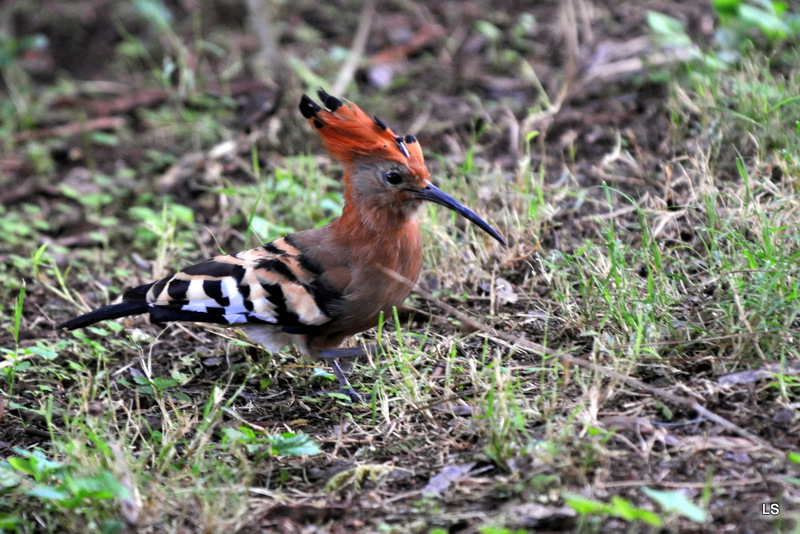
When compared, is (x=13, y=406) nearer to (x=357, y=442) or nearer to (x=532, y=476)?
(x=357, y=442)

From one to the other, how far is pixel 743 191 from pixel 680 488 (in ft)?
5.24

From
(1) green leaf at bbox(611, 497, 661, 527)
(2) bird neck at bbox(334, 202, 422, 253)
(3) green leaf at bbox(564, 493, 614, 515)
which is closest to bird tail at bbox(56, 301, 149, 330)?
(2) bird neck at bbox(334, 202, 422, 253)

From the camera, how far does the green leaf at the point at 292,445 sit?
8.82 ft

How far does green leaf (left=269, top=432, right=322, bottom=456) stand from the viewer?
106 inches

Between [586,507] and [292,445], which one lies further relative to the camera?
[292,445]

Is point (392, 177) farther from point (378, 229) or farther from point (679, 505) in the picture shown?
point (679, 505)

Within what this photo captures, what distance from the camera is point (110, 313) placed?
3.31 metres

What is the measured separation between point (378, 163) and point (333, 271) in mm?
435

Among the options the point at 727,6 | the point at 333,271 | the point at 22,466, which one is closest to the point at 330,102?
the point at 333,271

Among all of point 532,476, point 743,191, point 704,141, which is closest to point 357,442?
point 532,476

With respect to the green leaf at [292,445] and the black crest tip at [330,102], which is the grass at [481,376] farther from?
the black crest tip at [330,102]

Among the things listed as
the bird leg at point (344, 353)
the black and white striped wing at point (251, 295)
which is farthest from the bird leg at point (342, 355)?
the black and white striped wing at point (251, 295)

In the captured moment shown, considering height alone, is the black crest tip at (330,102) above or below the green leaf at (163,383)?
above

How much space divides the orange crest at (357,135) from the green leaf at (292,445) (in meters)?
1.11
